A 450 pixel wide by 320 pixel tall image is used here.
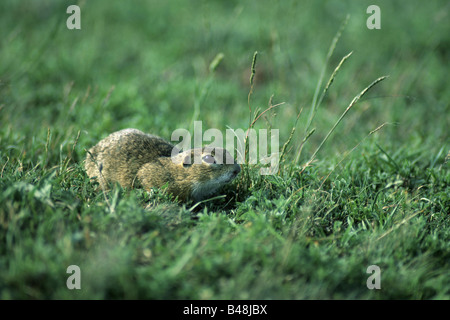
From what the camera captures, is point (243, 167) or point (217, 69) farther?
point (217, 69)

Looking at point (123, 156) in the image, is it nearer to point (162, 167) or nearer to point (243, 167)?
point (162, 167)

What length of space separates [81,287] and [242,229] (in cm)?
108

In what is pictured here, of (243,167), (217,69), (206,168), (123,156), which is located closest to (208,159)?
(206,168)

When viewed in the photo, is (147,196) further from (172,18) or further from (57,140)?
(172,18)

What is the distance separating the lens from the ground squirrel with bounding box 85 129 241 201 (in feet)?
11.7

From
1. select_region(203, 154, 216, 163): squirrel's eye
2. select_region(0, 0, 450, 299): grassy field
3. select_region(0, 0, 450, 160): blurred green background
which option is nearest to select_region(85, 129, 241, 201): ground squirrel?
select_region(203, 154, 216, 163): squirrel's eye

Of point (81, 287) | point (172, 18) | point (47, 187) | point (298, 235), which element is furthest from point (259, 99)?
point (81, 287)

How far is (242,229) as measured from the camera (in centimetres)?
279

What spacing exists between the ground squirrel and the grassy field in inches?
6.8

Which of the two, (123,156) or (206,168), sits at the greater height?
(123,156)

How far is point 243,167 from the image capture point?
12.0 feet

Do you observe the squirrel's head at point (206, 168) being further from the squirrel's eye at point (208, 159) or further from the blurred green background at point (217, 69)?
the blurred green background at point (217, 69)

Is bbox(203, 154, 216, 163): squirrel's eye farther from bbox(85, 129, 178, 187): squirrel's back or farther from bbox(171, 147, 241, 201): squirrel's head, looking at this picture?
bbox(85, 129, 178, 187): squirrel's back

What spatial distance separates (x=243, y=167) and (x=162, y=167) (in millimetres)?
710
